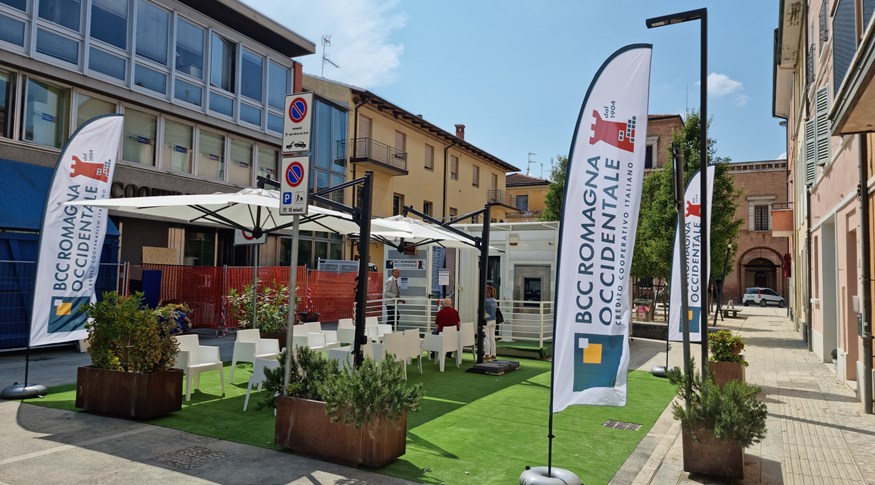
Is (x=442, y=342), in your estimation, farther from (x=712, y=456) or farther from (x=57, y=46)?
(x=57, y=46)

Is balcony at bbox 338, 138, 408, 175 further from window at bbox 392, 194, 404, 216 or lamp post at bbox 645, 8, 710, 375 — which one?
lamp post at bbox 645, 8, 710, 375

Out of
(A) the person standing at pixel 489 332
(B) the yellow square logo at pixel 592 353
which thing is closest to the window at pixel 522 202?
(A) the person standing at pixel 489 332

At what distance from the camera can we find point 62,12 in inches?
568

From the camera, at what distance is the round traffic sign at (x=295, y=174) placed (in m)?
5.89

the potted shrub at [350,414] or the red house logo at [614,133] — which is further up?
the red house logo at [614,133]

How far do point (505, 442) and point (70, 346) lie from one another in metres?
10.7

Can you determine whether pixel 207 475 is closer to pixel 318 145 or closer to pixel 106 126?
pixel 106 126

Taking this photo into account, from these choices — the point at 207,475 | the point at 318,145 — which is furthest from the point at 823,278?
the point at 318,145

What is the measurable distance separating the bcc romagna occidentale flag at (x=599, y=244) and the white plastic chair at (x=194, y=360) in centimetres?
516

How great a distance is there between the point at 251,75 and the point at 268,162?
3.04 metres

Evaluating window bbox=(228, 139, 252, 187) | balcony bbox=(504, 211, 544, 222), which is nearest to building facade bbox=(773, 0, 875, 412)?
window bbox=(228, 139, 252, 187)

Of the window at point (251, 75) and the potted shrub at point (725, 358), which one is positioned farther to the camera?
the window at point (251, 75)

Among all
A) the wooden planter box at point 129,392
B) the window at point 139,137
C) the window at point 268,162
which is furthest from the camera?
the window at point 268,162

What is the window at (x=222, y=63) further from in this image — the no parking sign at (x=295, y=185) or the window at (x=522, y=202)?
the window at (x=522, y=202)
